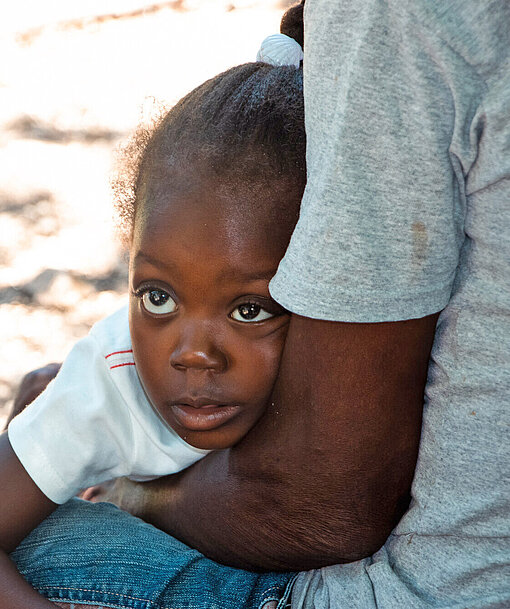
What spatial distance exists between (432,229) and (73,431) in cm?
76

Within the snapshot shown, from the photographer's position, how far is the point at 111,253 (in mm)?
3137

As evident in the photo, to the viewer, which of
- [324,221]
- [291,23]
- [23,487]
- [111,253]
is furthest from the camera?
[111,253]

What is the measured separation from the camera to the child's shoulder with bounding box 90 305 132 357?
1539mm

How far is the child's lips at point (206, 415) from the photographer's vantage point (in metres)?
1.34

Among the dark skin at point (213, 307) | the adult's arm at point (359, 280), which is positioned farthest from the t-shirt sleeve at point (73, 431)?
the adult's arm at point (359, 280)

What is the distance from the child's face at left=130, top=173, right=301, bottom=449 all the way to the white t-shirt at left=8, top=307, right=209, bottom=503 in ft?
0.52

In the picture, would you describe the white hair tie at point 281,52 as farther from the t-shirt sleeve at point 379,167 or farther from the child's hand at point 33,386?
the child's hand at point 33,386

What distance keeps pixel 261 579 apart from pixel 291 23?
1.00 m

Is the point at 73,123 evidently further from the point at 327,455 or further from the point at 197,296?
the point at 327,455

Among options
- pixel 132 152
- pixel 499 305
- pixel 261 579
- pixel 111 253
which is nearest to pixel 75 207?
pixel 111 253

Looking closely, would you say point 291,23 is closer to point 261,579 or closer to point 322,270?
point 322,270

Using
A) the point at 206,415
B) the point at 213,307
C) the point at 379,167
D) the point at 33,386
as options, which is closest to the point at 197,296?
the point at 213,307

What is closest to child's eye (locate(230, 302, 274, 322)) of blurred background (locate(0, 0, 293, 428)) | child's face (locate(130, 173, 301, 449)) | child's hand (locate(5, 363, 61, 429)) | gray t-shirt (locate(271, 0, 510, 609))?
child's face (locate(130, 173, 301, 449))

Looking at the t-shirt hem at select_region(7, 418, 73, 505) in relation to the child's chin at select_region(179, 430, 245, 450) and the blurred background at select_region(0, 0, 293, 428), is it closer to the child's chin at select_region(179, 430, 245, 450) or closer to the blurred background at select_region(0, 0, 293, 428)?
the child's chin at select_region(179, 430, 245, 450)
